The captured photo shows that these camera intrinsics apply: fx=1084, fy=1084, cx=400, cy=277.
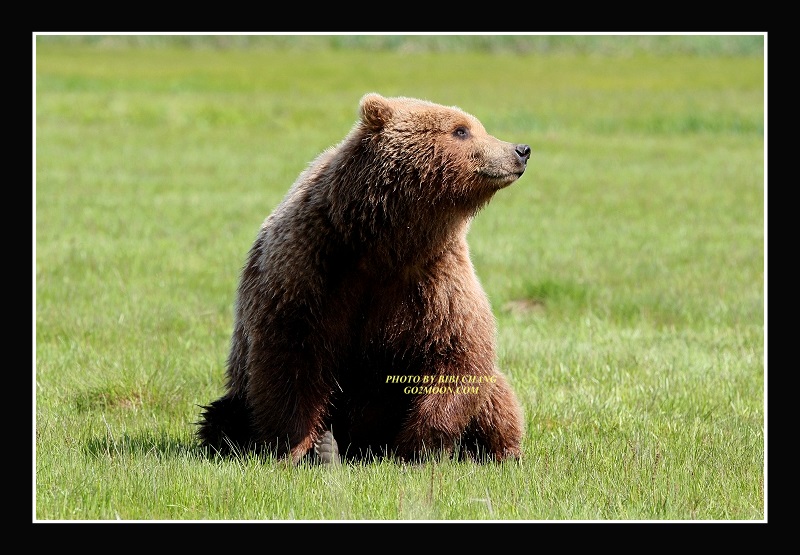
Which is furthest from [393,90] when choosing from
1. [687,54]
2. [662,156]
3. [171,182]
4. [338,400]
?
[338,400]

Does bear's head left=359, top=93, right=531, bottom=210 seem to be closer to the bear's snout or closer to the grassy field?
the bear's snout

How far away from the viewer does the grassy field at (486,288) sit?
595 centimetres

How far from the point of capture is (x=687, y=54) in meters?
42.2

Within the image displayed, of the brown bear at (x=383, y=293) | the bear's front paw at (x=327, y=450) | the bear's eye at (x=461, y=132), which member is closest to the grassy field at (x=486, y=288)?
the bear's front paw at (x=327, y=450)

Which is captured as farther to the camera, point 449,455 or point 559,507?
point 449,455

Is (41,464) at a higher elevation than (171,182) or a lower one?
lower

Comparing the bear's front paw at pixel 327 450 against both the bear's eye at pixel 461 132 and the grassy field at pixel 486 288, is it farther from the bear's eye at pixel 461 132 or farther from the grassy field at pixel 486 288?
the bear's eye at pixel 461 132

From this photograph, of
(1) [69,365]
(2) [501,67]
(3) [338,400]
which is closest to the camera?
(3) [338,400]

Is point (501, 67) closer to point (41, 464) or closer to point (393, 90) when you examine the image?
point (393, 90)

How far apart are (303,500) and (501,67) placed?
32413 mm

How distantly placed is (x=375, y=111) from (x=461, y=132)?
20.4 inches

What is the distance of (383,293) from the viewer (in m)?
6.41

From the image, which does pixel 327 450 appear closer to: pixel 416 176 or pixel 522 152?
pixel 416 176

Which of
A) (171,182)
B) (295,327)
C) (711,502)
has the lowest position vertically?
(711,502)
